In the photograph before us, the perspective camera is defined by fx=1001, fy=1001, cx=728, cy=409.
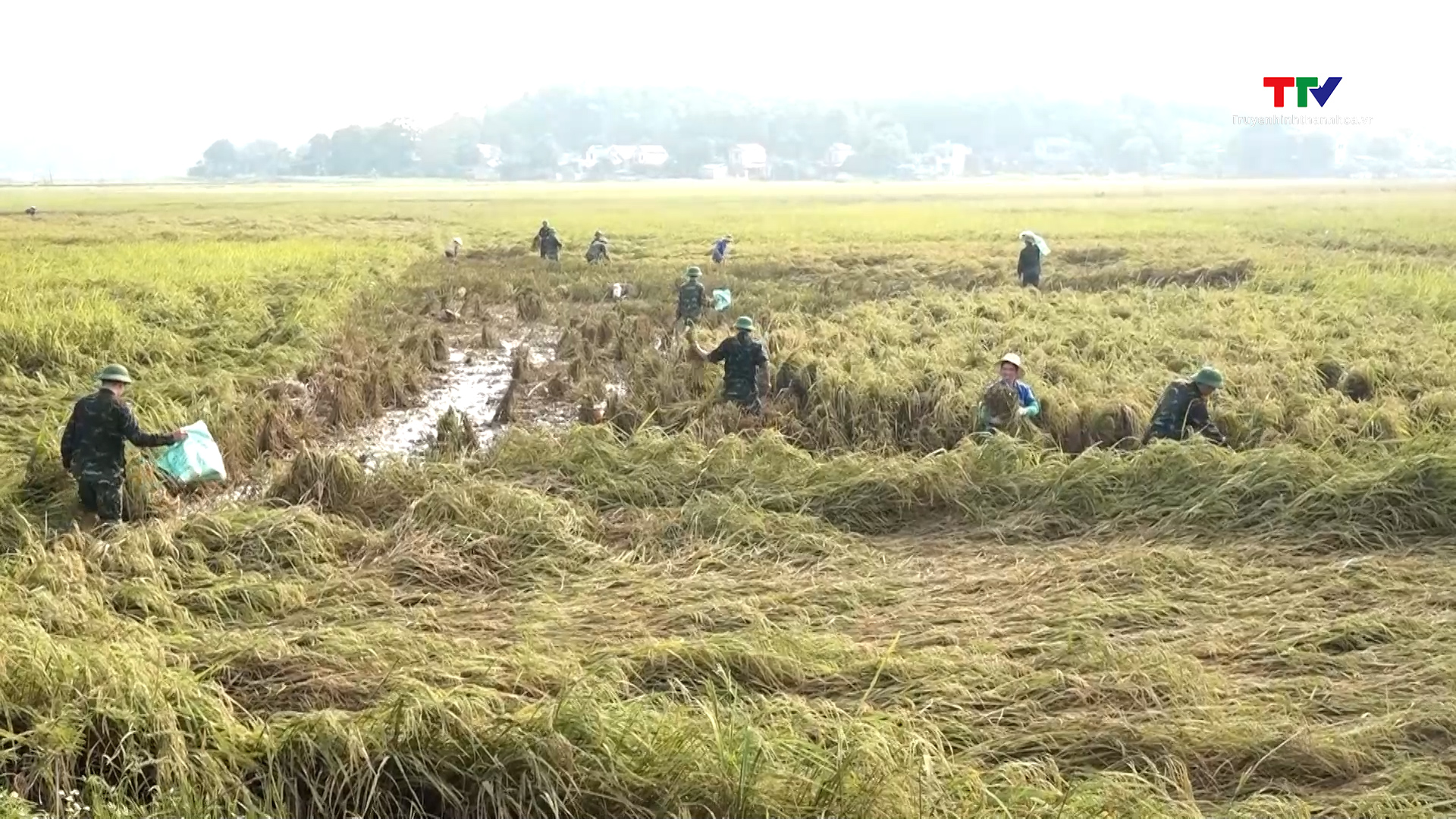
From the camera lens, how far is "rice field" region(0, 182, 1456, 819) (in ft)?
10.2

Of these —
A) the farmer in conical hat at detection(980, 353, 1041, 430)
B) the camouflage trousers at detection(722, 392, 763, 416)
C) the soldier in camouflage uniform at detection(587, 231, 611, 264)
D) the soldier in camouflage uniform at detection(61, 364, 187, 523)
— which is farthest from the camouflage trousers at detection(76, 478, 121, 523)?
the soldier in camouflage uniform at detection(587, 231, 611, 264)

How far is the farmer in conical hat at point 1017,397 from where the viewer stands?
7008mm

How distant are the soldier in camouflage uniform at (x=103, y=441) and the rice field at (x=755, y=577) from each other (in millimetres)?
316

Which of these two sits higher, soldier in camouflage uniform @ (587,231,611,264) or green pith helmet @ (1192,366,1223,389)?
soldier in camouflage uniform @ (587,231,611,264)

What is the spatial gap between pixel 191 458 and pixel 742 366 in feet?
13.0

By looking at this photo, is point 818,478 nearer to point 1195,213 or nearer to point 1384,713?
point 1384,713

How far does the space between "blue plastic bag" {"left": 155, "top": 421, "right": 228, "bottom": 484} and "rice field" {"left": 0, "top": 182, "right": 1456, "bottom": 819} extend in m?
0.27

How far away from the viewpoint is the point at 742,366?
8.02m

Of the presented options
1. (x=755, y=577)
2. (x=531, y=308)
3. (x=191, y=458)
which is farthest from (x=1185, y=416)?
(x=531, y=308)

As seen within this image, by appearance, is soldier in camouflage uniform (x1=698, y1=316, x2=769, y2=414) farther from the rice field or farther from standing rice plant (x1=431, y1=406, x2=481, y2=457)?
standing rice plant (x1=431, y1=406, x2=481, y2=457)

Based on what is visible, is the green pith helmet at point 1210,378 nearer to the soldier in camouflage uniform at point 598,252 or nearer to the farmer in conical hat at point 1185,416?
the farmer in conical hat at point 1185,416

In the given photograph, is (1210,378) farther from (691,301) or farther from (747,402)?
(691,301)

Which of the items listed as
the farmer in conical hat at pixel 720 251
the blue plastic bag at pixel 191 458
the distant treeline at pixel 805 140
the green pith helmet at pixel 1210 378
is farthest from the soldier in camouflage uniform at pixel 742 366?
the distant treeline at pixel 805 140

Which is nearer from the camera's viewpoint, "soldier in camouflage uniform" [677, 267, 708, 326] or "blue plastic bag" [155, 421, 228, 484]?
"blue plastic bag" [155, 421, 228, 484]
